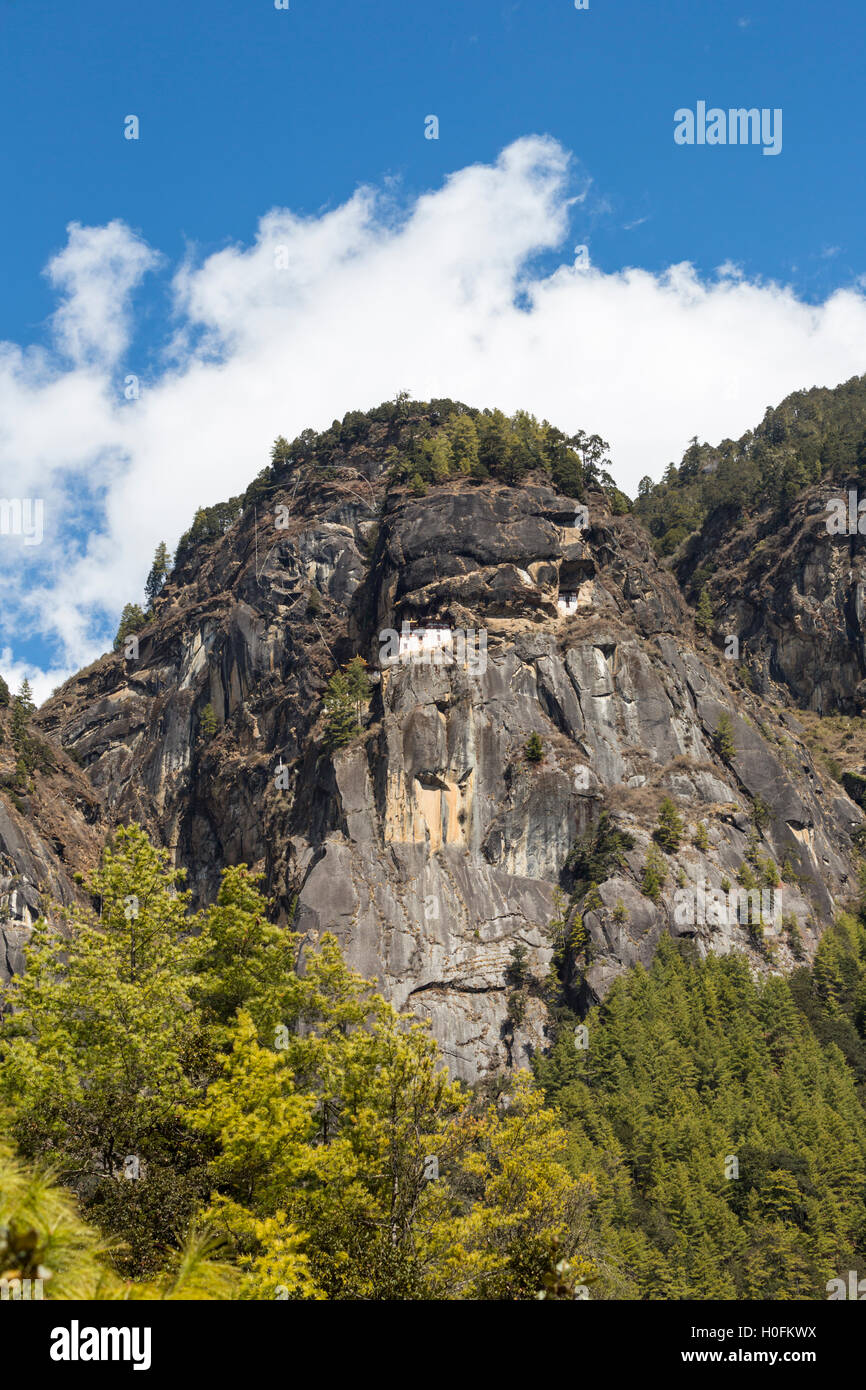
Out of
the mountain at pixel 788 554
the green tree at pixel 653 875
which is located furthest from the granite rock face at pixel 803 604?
the green tree at pixel 653 875

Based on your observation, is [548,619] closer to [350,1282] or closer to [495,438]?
[495,438]

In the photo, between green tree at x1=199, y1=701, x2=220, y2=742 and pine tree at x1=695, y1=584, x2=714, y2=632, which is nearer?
green tree at x1=199, y1=701, x2=220, y2=742

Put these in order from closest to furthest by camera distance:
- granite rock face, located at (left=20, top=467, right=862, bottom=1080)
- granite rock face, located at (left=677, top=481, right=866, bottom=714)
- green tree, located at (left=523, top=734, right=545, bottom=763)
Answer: granite rock face, located at (left=20, top=467, right=862, bottom=1080)
green tree, located at (left=523, top=734, right=545, bottom=763)
granite rock face, located at (left=677, top=481, right=866, bottom=714)

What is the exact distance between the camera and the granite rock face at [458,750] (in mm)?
82562

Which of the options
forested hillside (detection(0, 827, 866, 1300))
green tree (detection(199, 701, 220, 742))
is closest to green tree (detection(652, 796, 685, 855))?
green tree (detection(199, 701, 220, 742))

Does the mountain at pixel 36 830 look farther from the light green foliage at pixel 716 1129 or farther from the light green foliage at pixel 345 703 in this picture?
the light green foliage at pixel 716 1129

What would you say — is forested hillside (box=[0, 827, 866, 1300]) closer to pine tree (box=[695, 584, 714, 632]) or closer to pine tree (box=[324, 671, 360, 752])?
pine tree (box=[324, 671, 360, 752])

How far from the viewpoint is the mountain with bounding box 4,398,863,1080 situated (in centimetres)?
8288

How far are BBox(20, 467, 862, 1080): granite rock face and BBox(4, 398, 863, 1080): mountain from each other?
268 millimetres

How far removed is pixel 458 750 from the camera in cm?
9212

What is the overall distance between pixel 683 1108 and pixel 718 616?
92391mm

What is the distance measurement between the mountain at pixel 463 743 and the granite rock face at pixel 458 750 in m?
0.27

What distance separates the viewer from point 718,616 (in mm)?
146750
